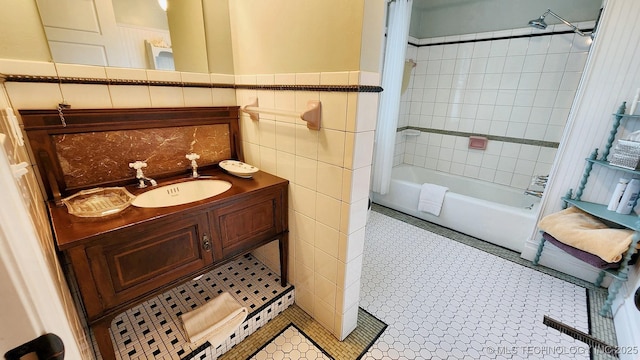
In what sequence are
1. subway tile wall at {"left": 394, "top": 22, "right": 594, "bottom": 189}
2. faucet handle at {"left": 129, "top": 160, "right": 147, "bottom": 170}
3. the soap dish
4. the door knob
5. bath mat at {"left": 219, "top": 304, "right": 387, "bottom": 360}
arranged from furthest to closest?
subway tile wall at {"left": 394, "top": 22, "right": 594, "bottom": 189}, bath mat at {"left": 219, "top": 304, "right": 387, "bottom": 360}, faucet handle at {"left": 129, "top": 160, "right": 147, "bottom": 170}, the door knob, the soap dish

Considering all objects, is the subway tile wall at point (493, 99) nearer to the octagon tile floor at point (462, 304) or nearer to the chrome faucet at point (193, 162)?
the octagon tile floor at point (462, 304)

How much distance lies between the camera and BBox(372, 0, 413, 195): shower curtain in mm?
2414

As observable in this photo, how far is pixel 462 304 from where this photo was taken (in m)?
1.77

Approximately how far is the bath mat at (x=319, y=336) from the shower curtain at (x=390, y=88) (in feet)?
5.23

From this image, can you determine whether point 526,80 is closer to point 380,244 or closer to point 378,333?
point 380,244

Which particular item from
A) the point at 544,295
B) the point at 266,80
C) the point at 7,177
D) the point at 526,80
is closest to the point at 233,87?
the point at 266,80

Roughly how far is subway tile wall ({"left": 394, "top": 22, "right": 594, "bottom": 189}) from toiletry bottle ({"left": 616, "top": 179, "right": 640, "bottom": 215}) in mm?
1113

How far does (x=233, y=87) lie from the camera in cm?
170

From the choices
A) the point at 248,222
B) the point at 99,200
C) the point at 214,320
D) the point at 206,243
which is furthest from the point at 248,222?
the point at 99,200

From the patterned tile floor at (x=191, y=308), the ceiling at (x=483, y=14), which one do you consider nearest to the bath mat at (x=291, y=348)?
the patterned tile floor at (x=191, y=308)

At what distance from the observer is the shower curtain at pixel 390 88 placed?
241 centimetres

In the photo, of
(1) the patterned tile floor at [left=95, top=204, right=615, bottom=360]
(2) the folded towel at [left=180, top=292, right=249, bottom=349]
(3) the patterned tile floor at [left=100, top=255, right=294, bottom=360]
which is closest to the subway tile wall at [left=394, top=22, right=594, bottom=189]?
(1) the patterned tile floor at [left=95, top=204, right=615, bottom=360]

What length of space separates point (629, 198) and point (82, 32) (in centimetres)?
321

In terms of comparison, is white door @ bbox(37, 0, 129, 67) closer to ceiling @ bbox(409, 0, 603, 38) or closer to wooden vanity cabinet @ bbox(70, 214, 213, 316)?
wooden vanity cabinet @ bbox(70, 214, 213, 316)
